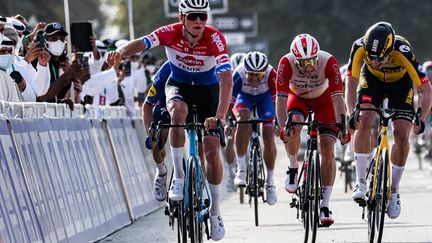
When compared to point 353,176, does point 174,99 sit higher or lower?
higher

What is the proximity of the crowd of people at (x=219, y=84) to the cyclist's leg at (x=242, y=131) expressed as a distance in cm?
337

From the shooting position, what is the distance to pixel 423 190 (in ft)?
70.9

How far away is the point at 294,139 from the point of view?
→ 14250mm

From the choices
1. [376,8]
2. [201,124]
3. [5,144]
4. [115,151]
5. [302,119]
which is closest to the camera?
[5,144]

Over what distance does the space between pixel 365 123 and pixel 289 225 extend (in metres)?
2.75

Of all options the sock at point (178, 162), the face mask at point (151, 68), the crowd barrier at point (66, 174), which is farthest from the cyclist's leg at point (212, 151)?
the face mask at point (151, 68)

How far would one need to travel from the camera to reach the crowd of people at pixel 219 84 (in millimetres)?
12289

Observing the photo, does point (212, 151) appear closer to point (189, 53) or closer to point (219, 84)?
point (219, 84)

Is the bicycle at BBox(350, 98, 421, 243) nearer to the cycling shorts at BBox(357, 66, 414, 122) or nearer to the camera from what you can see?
the cycling shorts at BBox(357, 66, 414, 122)

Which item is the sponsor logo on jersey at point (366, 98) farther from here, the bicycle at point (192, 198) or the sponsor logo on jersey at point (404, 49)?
the bicycle at point (192, 198)

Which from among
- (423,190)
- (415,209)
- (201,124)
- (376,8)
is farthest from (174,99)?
(376,8)

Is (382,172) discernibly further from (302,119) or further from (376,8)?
(376,8)

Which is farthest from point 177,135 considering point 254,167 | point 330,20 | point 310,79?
point 330,20

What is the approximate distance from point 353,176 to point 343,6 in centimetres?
5154
